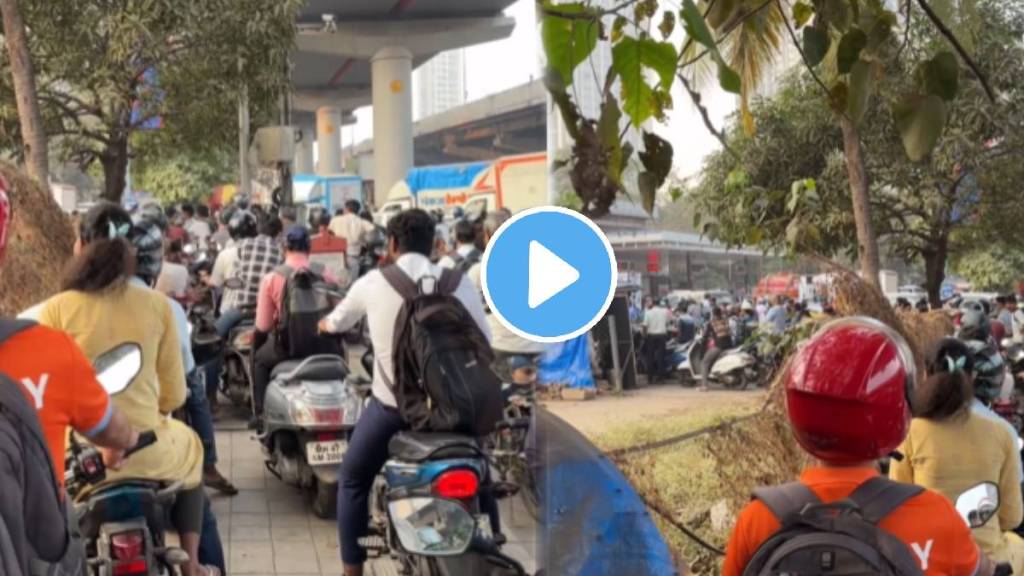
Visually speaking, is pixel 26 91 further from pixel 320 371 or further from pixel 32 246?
pixel 320 371

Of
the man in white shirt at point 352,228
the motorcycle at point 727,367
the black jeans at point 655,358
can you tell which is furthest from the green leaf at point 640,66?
the man in white shirt at point 352,228

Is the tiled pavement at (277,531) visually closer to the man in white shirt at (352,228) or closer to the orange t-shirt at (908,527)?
the orange t-shirt at (908,527)

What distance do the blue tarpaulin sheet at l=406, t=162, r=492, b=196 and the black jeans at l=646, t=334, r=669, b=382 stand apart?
23004 mm

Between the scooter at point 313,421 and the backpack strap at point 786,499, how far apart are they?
507 centimetres

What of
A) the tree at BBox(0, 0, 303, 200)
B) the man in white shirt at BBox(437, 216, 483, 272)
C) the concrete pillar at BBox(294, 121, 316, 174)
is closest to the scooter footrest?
the man in white shirt at BBox(437, 216, 483, 272)

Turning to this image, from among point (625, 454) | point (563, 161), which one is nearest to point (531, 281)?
point (625, 454)

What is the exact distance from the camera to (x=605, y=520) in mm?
4914

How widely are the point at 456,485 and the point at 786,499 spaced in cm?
295

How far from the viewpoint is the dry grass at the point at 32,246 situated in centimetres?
898

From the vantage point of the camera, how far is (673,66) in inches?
89.5

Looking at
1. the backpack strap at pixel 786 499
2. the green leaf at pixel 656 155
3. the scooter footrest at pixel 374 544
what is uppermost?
the green leaf at pixel 656 155

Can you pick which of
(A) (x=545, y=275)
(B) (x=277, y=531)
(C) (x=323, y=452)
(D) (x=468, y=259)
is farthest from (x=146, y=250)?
(D) (x=468, y=259)

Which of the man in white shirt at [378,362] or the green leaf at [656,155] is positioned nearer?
the green leaf at [656,155]

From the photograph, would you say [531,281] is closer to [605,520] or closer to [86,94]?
[605,520]
